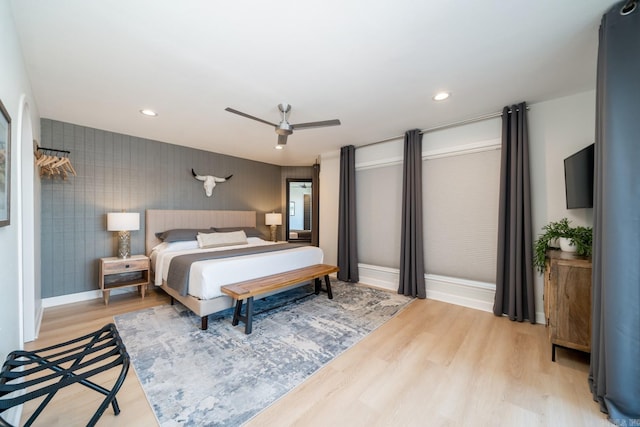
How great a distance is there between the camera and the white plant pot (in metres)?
2.32

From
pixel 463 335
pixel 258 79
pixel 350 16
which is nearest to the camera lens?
pixel 350 16

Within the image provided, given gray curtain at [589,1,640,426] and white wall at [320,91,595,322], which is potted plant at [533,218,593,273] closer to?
white wall at [320,91,595,322]

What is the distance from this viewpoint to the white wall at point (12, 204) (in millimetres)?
1377

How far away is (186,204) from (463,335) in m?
4.55

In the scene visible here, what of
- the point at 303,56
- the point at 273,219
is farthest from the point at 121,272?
the point at 303,56

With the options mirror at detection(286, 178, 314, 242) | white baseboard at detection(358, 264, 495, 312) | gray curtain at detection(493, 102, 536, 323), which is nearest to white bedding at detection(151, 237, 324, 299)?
white baseboard at detection(358, 264, 495, 312)

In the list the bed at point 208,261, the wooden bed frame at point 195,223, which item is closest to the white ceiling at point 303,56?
the wooden bed frame at point 195,223

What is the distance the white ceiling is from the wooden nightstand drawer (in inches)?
74.3

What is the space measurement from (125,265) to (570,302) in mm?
4878

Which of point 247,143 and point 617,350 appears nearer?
point 617,350

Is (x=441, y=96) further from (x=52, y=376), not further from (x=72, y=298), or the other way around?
(x=72, y=298)

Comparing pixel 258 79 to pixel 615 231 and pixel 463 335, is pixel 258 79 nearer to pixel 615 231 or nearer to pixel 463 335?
pixel 615 231

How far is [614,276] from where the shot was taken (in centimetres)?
146

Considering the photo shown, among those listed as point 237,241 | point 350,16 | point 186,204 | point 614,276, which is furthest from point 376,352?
point 186,204
